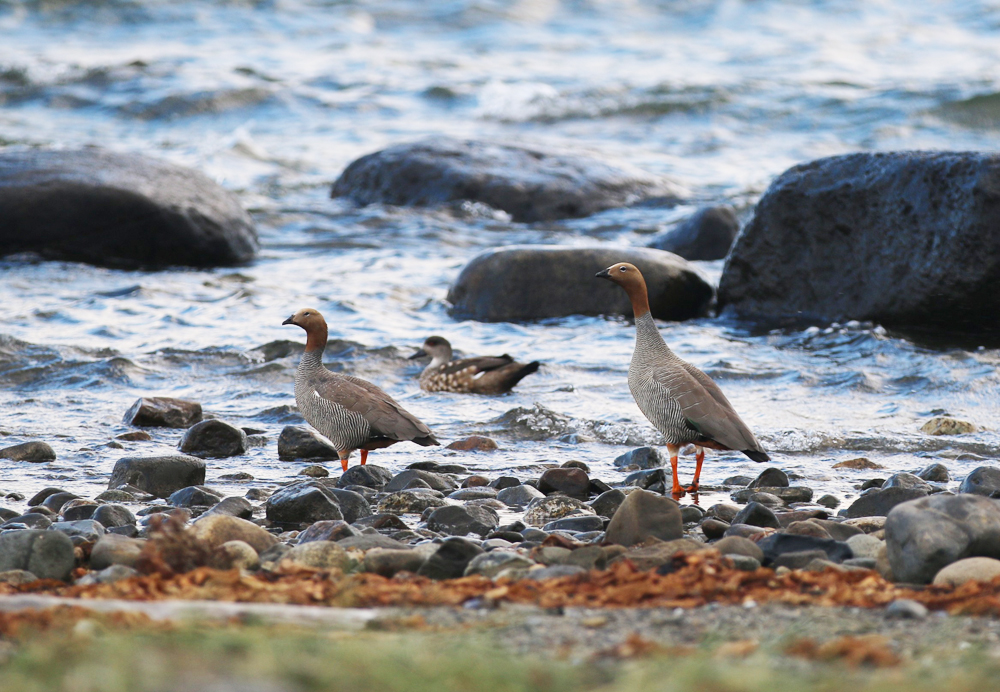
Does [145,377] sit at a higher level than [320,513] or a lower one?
lower

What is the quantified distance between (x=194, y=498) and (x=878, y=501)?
343 cm

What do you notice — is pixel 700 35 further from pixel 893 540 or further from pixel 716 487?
pixel 893 540

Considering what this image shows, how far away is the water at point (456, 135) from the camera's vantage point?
7.70 meters

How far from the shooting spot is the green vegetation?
2115 millimetres

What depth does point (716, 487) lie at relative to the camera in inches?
244

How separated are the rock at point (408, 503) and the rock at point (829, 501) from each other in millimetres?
1945

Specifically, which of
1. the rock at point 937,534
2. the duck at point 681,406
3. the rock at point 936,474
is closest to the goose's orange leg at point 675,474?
the duck at point 681,406

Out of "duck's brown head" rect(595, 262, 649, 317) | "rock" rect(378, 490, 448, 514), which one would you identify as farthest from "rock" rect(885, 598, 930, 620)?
"duck's brown head" rect(595, 262, 649, 317)

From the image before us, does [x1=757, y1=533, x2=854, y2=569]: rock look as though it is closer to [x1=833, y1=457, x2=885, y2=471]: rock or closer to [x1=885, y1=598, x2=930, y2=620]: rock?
[x1=885, y1=598, x2=930, y2=620]: rock

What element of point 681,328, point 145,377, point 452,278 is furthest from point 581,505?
point 452,278

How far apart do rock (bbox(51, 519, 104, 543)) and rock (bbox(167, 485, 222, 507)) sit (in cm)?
82

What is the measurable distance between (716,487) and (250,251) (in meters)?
8.76

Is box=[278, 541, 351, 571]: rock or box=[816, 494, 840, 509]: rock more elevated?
box=[278, 541, 351, 571]: rock

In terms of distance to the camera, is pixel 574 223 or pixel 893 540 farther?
pixel 574 223
